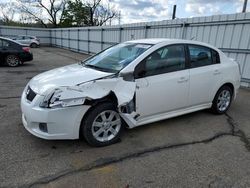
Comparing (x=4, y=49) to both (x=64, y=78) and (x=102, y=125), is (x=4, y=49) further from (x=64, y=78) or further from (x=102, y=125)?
(x=102, y=125)

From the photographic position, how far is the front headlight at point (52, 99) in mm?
2758

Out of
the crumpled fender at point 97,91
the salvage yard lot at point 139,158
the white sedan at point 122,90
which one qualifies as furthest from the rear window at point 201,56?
the crumpled fender at point 97,91

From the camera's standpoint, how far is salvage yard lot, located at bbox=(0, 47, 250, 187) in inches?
97.0

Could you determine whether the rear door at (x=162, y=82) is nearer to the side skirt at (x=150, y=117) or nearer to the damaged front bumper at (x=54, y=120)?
the side skirt at (x=150, y=117)

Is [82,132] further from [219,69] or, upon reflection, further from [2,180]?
[219,69]

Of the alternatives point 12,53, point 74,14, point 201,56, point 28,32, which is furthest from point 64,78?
point 74,14

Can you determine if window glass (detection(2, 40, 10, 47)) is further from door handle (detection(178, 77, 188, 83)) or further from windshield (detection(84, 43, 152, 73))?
door handle (detection(178, 77, 188, 83))

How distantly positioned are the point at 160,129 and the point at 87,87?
165 cm

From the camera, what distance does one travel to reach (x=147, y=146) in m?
3.24

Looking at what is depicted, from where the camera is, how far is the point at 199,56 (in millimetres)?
4117

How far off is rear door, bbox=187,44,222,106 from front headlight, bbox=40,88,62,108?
2.37 m

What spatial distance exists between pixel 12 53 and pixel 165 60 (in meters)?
9.30

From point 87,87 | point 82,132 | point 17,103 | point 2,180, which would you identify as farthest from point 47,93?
point 17,103

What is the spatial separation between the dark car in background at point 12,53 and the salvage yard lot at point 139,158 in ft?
24.0
